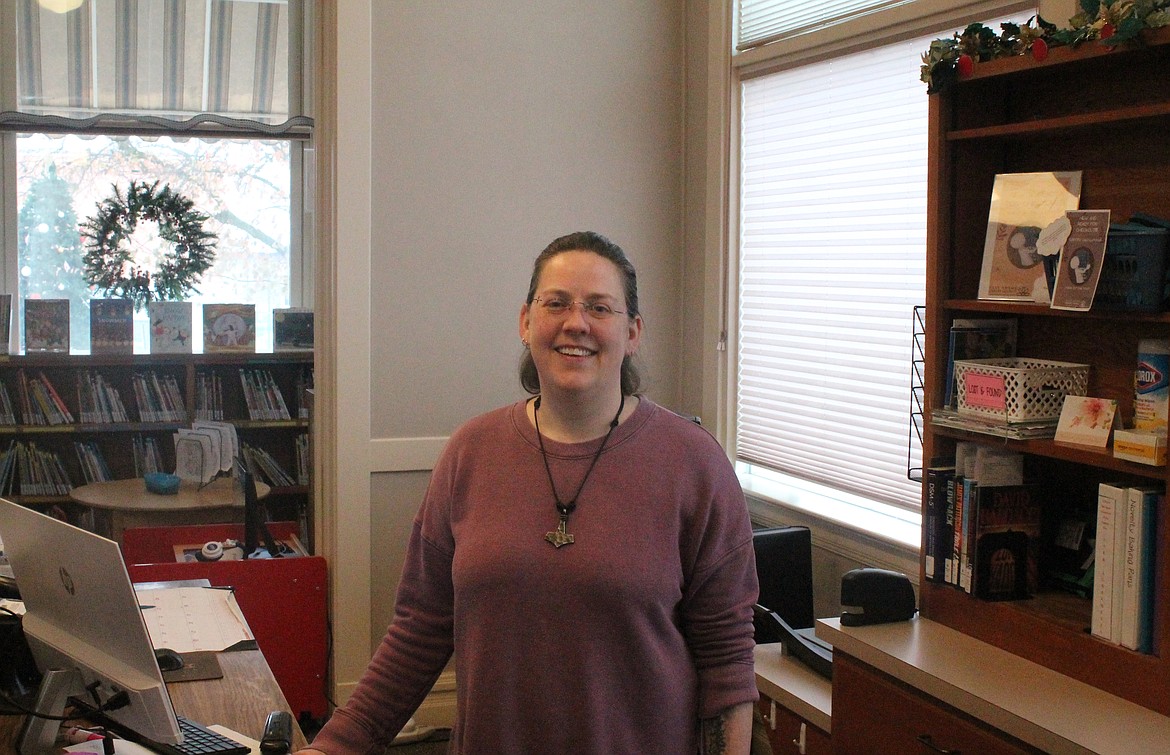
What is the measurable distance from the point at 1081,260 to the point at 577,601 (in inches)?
44.5

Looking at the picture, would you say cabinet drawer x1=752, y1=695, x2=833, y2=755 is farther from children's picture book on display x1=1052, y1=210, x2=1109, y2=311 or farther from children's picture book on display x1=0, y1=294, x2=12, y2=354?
children's picture book on display x1=0, y1=294, x2=12, y2=354

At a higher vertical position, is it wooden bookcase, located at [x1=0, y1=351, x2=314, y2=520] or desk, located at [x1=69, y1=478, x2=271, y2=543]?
wooden bookcase, located at [x1=0, y1=351, x2=314, y2=520]

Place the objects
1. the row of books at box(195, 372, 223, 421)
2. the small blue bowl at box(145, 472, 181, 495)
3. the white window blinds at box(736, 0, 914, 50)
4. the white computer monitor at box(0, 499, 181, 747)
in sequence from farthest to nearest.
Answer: the row of books at box(195, 372, 223, 421), the small blue bowl at box(145, 472, 181, 495), the white window blinds at box(736, 0, 914, 50), the white computer monitor at box(0, 499, 181, 747)

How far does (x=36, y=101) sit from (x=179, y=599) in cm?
451

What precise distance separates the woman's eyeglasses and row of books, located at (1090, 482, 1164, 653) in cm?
96

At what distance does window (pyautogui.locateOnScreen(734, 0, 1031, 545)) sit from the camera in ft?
9.86

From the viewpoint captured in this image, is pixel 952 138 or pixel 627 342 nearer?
pixel 627 342

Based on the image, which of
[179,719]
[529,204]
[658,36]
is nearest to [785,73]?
[658,36]

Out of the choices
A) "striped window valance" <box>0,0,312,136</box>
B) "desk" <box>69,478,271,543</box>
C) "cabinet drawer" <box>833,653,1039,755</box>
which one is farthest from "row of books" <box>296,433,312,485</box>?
"cabinet drawer" <box>833,653,1039,755</box>

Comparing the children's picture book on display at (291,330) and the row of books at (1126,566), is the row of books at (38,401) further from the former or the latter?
the row of books at (1126,566)

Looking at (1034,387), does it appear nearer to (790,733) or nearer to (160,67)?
(790,733)

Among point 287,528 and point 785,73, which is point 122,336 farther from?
point 785,73

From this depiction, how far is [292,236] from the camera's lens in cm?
648

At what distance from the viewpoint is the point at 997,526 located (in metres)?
2.22
